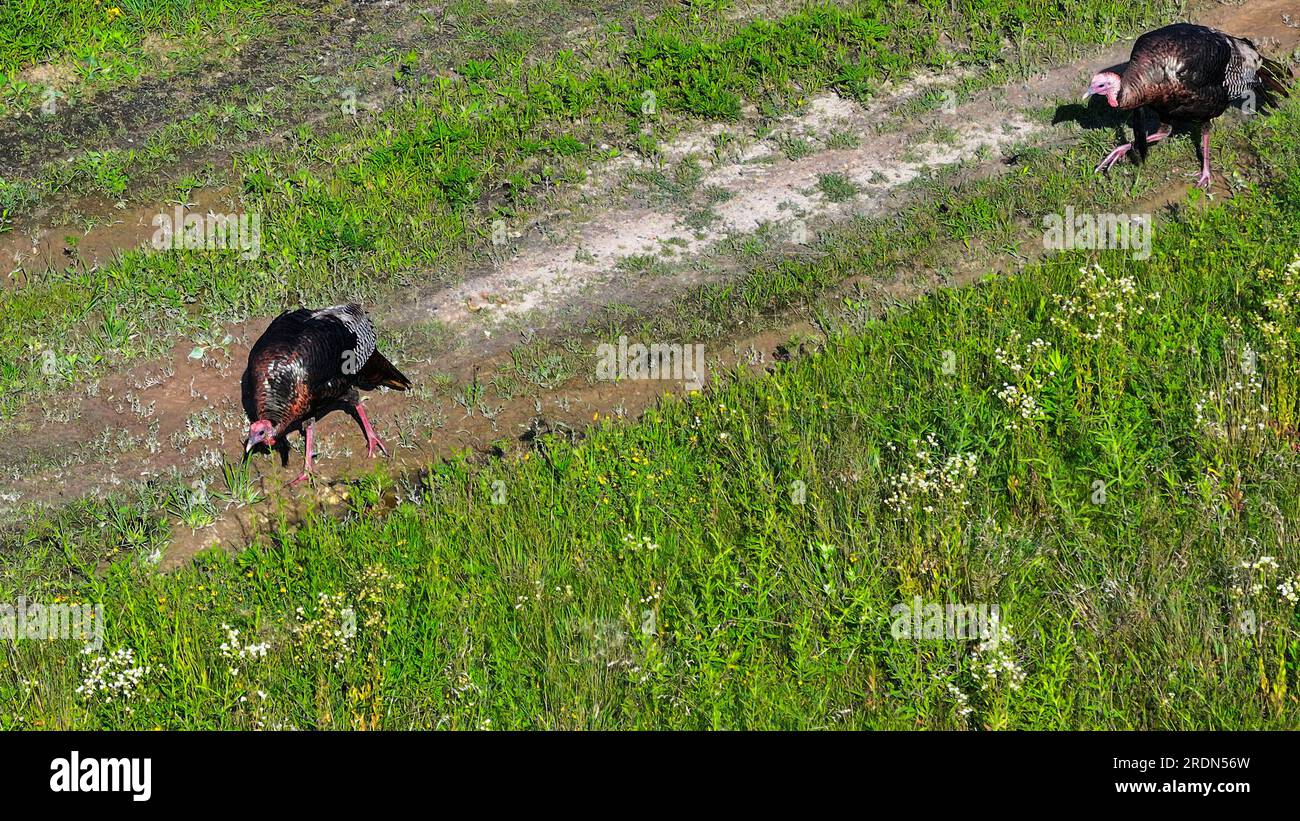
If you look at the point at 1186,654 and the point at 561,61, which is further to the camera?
the point at 561,61

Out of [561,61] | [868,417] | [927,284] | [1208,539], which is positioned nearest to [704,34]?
[561,61]

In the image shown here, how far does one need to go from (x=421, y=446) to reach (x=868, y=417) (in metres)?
3.60

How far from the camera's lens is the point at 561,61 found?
551 inches

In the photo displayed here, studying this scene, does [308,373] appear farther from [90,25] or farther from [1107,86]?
[90,25]

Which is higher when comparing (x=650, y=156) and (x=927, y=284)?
(x=650, y=156)

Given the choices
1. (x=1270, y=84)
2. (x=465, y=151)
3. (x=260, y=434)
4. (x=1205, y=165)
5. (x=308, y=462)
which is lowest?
(x=308, y=462)

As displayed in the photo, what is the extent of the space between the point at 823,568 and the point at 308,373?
4.32 metres

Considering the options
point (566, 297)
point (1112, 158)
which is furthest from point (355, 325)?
point (1112, 158)

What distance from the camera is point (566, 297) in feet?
37.1

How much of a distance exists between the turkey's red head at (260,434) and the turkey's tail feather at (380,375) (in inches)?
39.7

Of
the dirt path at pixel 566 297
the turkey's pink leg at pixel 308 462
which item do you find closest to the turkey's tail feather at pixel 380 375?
the dirt path at pixel 566 297

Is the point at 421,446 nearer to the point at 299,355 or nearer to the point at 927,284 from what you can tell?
the point at 299,355

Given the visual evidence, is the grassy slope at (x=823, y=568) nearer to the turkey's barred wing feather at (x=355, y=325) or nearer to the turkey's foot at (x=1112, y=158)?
the turkey's barred wing feather at (x=355, y=325)

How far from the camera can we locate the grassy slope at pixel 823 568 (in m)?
6.51
